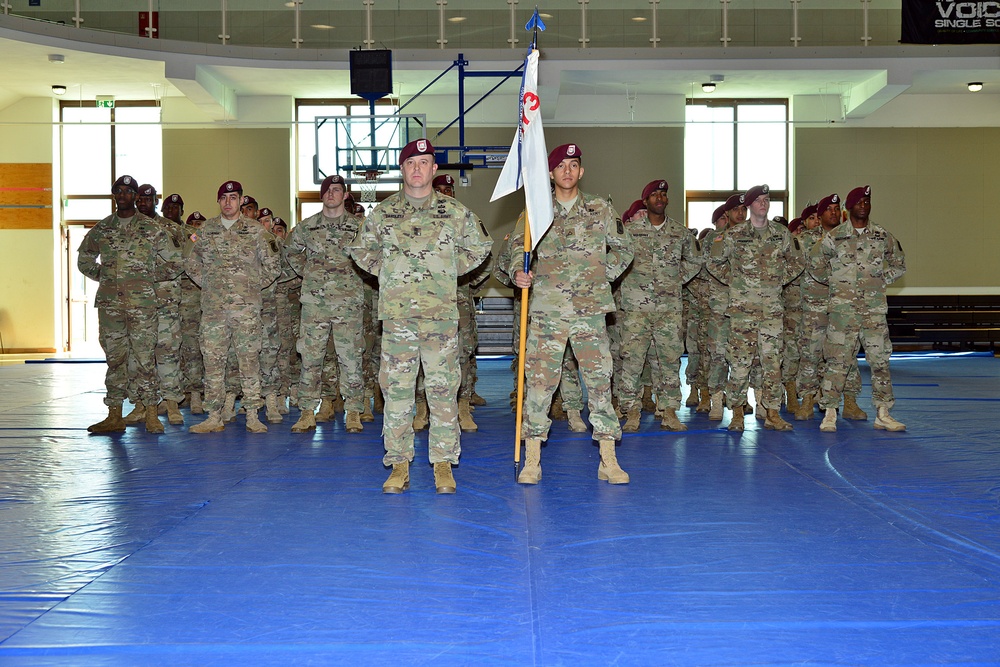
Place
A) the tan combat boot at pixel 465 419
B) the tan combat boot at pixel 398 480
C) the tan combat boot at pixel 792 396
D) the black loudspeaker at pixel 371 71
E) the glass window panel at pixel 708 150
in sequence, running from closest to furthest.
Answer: the tan combat boot at pixel 398 480, the tan combat boot at pixel 465 419, the tan combat boot at pixel 792 396, the black loudspeaker at pixel 371 71, the glass window panel at pixel 708 150

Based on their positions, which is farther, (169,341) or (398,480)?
(169,341)

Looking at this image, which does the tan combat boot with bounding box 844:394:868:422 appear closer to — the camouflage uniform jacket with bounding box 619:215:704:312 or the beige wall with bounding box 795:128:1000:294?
the camouflage uniform jacket with bounding box 619:215:704:312

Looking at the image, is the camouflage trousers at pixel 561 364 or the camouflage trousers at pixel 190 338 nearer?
the camouflage trousers at pixel 561 364

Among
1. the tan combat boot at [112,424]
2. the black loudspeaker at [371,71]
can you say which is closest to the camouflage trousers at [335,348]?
the tan combat boot at [112,424]

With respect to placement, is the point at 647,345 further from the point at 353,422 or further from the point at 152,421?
the point at 152,421

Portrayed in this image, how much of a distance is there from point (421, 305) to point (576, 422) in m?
2.68

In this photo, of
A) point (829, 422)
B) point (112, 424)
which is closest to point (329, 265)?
point (112, 424)

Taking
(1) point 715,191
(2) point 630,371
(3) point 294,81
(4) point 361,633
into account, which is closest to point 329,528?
(4) point 361,633

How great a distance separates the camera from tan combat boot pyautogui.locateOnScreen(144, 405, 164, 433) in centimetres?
718

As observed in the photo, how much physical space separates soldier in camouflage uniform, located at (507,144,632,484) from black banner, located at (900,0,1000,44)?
1046 cm

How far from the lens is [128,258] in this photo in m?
7.16

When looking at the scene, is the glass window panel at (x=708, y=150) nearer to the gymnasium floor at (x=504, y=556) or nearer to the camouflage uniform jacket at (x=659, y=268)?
the camouflage uniform jacket at (x=659, y=268)

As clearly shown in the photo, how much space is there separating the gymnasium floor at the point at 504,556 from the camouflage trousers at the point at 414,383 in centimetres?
27

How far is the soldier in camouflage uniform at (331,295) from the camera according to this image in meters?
7.09
